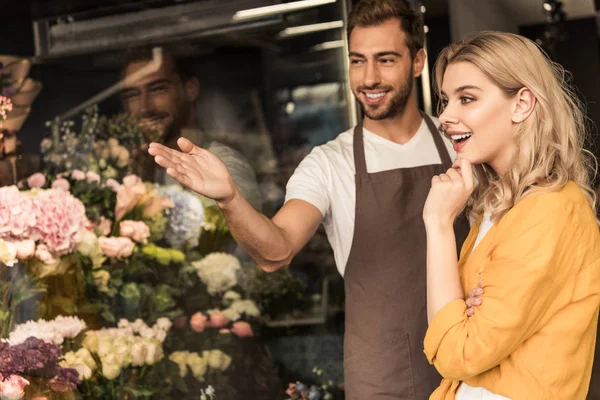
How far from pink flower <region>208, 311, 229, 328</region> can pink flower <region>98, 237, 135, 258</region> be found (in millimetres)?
430

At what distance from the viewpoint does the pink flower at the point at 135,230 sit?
8.61 feet

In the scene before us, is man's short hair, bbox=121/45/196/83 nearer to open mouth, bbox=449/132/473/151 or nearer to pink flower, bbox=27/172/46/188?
pink flower, bbox=27/172/46/188

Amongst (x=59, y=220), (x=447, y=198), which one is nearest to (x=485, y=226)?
(x=447, y=198)

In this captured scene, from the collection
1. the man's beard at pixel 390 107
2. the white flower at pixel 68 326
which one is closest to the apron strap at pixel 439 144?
the man's beard at pixel 390 107

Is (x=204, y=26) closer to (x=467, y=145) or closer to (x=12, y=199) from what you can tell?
(x=12, y=199)

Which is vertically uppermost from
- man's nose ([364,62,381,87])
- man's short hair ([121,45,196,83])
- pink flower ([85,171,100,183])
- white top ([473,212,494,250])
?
man's short hair ([121,45,196,83])

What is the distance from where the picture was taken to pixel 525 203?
63.8 inches

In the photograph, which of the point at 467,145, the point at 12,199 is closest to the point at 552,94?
the point at 467,145

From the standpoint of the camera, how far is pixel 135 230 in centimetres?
266

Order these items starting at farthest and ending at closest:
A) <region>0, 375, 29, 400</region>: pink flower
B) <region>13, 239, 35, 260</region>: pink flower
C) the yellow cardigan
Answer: <region>13, 239, 35, 260</region>: pink flower, <region>0, 375, 29, 400</region>: pink flower, the yellow cardigan

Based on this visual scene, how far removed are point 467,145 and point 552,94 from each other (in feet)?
0.66

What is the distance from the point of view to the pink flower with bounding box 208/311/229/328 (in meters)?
2.91

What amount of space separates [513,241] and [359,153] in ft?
3.30

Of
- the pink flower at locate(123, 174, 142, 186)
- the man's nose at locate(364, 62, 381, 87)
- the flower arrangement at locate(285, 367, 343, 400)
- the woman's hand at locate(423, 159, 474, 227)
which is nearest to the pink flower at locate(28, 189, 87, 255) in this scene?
→ the pink flower at locate(123, 174, 142, 186)
